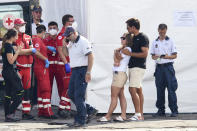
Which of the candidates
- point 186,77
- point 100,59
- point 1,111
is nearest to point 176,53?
point 186,77

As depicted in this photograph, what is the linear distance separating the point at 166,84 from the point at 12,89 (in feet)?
9.20

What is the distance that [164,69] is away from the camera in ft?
35.6

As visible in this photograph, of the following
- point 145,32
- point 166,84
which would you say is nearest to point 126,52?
point 145,32

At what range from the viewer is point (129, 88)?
10391 mm

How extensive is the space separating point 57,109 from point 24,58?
1730mm

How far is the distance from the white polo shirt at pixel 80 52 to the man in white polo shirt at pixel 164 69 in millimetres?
1751

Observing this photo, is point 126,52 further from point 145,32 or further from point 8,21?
point 8,21

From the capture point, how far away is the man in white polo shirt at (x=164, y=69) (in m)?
10.8

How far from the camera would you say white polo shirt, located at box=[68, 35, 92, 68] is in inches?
374

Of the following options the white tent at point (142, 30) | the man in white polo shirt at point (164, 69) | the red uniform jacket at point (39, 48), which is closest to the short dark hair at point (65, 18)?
the white tent at point (142, 30)

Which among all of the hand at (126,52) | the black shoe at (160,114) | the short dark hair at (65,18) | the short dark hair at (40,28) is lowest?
the black shoe at (160,114)

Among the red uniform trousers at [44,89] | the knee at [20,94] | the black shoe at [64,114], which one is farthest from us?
the black shoe at [64,114]

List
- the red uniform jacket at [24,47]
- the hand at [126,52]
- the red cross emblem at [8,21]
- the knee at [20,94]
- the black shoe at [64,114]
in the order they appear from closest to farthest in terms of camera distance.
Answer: the hand at [126,52]
the knee at [20,94]
the red uniform jacket at [24,47]
the black shoe at [64,114]
the red cross emblem at [8,21]

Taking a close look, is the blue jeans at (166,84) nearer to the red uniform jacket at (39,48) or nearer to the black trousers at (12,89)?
the red uniform jacket at (39,48)
